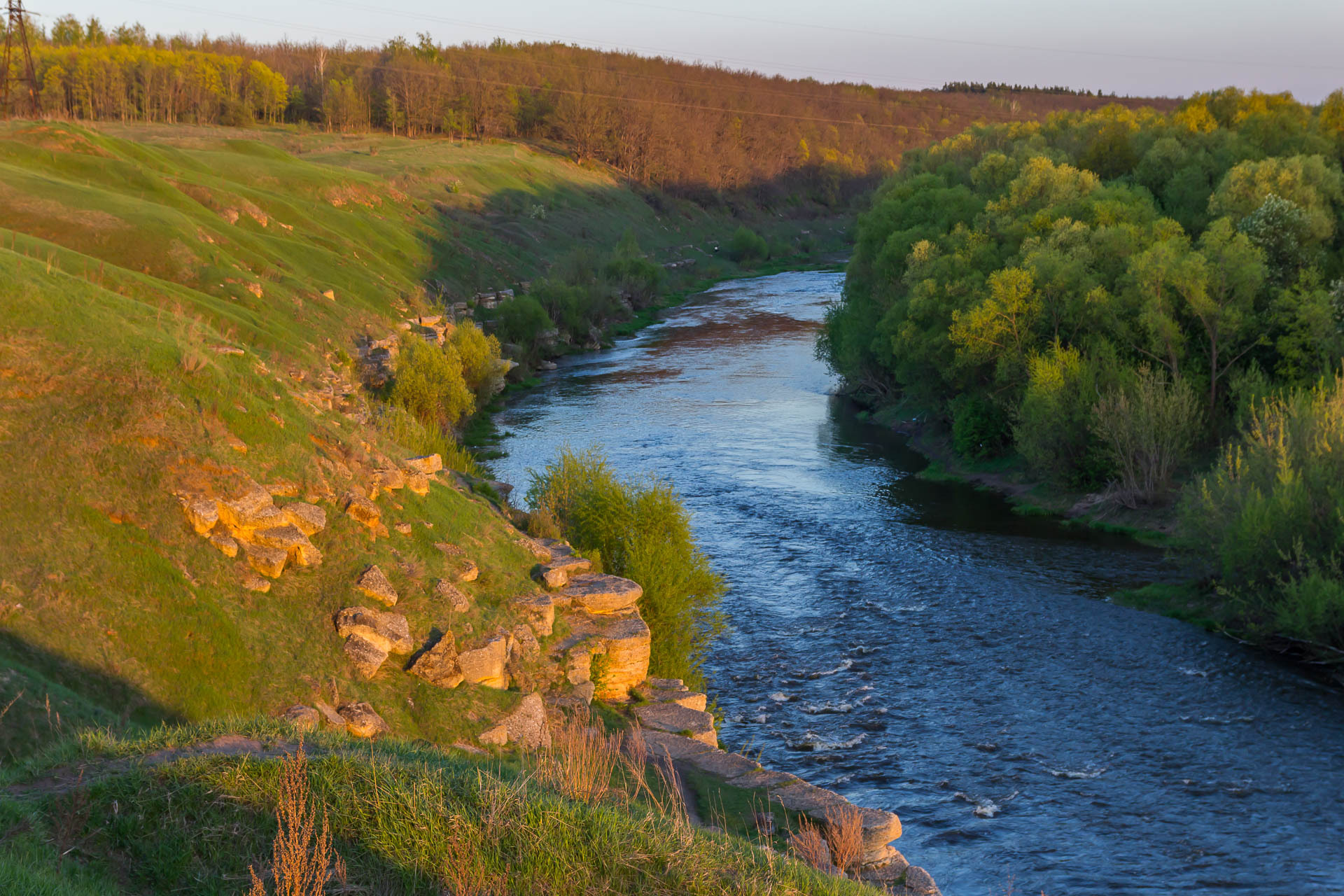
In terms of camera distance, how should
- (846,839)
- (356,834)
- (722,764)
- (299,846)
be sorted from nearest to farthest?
1. (299,846)
2. (356,834)
3. (846,839)
4. (722,764)

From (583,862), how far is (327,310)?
143 feet

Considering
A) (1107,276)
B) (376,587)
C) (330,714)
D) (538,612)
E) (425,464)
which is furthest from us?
(1107,276)

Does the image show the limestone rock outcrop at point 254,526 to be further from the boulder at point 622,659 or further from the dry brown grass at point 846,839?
the dry brown grass at point 846,839

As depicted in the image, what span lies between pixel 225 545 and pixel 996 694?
57.9ft

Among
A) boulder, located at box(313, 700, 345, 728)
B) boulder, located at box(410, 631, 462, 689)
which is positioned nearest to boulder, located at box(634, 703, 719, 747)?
boulder, located at box(410, 631, 462, 689)

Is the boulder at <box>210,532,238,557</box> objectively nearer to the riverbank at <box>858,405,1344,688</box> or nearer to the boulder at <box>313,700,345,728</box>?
the boulder at <box>313,700,345,728</box>

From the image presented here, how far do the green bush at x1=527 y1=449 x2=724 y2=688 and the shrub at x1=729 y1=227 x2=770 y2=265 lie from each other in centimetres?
10162

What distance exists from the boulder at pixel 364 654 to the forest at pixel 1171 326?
22.0 metres

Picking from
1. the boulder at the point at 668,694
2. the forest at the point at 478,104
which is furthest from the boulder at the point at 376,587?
the forest at the point at 478,104

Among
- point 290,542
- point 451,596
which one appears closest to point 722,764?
point 451,596

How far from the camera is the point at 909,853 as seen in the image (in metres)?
18.3

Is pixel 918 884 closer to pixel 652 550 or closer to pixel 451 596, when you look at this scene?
pixel 451 596

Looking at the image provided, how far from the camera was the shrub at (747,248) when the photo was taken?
125 metres

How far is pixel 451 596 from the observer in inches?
709
